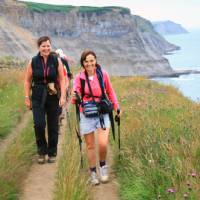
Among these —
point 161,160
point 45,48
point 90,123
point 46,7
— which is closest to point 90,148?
point 90,123

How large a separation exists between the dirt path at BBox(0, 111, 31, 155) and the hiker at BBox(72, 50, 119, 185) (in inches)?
84.9

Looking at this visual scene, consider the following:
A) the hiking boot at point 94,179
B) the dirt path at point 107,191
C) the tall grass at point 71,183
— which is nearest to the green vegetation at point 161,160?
the dirt path at point 107,191

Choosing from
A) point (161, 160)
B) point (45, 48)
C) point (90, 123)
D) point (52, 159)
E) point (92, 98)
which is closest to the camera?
point (161, 160)

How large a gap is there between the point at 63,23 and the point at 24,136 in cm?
12599

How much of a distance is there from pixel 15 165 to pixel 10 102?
311 inches

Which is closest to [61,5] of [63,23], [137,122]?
[63,23]

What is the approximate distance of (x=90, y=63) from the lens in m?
7.52

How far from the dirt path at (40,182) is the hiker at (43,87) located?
28cm

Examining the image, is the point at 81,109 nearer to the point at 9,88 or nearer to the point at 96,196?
the point at 96,196

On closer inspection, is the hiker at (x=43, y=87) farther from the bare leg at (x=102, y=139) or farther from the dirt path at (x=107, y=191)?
the dirt path at (x=107, y=191)

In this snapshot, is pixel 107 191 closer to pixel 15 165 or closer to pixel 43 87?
pixel 15 165

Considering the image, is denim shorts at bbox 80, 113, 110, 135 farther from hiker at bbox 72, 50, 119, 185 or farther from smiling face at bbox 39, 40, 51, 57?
smiling face at bbox 39, 40, 51, 57

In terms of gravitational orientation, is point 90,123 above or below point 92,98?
below

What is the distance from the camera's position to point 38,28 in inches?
4968
